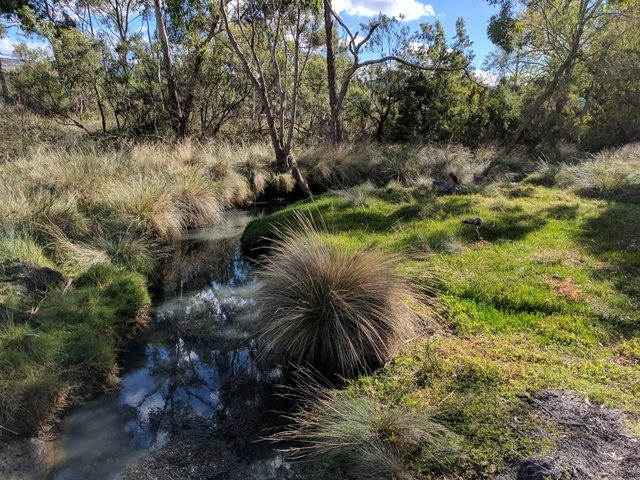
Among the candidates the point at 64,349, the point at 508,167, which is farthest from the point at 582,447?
the point at 508,167

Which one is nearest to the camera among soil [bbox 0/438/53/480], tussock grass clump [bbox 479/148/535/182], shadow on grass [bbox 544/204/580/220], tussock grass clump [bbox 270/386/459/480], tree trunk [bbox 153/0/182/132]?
tussock grass clump [bbox 270/386/459/480]

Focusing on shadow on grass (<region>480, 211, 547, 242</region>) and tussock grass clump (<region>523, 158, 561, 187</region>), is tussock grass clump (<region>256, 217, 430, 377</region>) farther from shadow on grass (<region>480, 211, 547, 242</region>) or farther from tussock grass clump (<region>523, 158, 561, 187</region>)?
tussock grass clump (<region>523, 158, 561, 187</region>)

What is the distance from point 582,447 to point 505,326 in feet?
5.00

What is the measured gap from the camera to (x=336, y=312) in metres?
3.63

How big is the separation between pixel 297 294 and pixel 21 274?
363 cm

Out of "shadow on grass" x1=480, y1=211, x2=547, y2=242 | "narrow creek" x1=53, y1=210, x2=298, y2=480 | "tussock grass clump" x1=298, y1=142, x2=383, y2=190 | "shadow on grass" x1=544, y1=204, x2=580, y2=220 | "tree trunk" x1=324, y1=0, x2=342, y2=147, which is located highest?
"tree trunk" x1=324, y1=0, x2=342, y2=147

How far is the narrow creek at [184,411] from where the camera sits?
2924mm

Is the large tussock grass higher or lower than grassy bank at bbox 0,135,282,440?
lower

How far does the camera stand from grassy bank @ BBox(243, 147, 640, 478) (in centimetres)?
263

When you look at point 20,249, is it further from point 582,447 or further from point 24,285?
point 582,447

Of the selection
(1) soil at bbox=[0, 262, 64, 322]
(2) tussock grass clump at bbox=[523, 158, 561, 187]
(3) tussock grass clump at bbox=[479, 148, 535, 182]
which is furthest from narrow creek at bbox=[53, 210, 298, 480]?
(2) tussock grass clump at bbox=[523, 158, 561, 187]

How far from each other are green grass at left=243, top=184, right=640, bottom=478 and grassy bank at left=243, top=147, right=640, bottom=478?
0.4 inches

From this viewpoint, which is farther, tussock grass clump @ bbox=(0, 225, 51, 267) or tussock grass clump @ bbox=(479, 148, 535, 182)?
tussock grass clump @ bbox=(479, 148, 535, 182)

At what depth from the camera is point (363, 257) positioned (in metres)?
3.99
